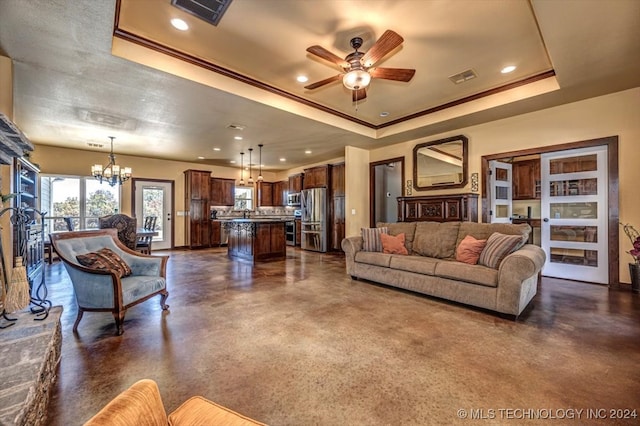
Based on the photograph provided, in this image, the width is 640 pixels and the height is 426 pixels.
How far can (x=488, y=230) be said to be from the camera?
3.70 m

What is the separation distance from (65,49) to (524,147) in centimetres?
625

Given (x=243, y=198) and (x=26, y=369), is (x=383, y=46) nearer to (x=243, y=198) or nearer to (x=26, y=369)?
(x=26, y=369)

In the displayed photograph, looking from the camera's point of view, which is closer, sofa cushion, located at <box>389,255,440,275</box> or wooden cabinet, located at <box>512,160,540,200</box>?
sofa cushion, located at <box>389,255,440,275</box>

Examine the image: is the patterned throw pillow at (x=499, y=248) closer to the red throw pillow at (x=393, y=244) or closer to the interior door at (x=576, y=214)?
the red throw pillow at (x=393, y=244)

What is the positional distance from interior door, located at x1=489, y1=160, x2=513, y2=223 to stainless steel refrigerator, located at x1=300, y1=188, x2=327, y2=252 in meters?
3.96

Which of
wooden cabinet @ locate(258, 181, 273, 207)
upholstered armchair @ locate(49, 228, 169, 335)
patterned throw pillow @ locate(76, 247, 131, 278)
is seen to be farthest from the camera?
wooden cabinet @ locate(258, 181, 273, 207)

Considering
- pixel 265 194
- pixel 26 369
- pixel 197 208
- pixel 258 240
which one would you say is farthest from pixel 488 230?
pixel 265 194

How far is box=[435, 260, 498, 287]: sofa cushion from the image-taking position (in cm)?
301

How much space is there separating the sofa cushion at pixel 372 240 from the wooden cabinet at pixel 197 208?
19.6 ft

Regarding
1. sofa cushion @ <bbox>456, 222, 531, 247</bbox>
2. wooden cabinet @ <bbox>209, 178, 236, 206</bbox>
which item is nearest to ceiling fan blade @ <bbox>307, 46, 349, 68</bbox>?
sofa cushion @ <bbox>456, 222, 531, 247</bbox>

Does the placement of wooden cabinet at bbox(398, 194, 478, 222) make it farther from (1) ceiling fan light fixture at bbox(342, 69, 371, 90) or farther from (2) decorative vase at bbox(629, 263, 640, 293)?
(1) ceiling fan light fixture at bbox(342, 69, 371, 90)

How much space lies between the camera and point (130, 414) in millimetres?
812

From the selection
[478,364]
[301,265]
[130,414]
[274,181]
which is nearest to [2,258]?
[130,414]

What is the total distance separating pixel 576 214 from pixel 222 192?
8819 mm
